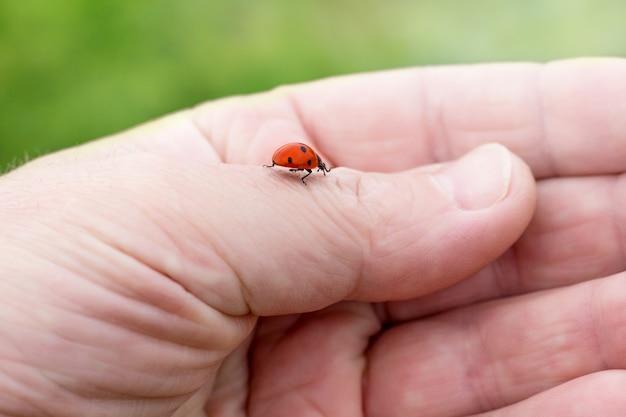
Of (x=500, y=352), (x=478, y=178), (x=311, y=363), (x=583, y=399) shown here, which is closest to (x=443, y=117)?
(x=478, y=178)

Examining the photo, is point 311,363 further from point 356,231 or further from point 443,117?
point 443,117

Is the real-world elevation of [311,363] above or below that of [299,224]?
below

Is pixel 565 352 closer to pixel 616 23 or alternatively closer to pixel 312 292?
pixel 312 292

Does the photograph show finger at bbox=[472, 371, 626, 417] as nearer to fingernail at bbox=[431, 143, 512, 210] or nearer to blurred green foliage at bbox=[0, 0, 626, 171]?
fingernail at bbox=[431, 143, 512, 210]

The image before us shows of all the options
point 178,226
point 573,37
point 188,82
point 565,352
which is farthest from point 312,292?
point 573,37

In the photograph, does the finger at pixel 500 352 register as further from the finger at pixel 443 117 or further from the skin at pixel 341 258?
the finger at pixel 443 117

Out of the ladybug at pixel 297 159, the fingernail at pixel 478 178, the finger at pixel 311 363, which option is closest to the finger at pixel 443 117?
the fingernail at pixel 478 178
